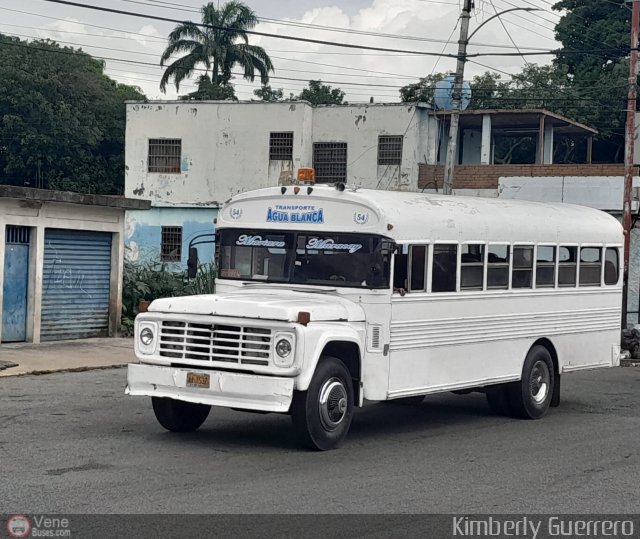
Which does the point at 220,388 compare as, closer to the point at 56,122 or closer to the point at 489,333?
the point at 489,333

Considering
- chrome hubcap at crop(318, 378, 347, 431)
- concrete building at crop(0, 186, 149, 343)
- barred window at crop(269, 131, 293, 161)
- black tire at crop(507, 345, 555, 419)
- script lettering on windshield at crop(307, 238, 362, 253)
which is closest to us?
chrome hubcap at crop(318, 378, 347, 431)

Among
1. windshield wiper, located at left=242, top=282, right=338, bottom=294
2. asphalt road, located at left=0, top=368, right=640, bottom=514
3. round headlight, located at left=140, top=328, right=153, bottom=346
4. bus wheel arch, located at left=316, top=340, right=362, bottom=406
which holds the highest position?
windshield wiper, located at left=242, top=282, right=338, bottom=294

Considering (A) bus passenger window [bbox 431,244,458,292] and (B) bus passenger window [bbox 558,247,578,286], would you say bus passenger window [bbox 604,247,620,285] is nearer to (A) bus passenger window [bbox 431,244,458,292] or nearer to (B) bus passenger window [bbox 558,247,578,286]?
(B) bus passenger window [bbox 558,247,578,286]

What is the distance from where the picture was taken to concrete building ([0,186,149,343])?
20125 millimetres

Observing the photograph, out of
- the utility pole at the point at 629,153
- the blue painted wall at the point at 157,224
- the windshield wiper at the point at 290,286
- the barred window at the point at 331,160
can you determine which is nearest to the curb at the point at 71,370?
the windshield wiper at the point at 290,286

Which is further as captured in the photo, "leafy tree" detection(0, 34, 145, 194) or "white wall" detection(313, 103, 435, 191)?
"leafy tree" detection(0, 34, 145, 194)

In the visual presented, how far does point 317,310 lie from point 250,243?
181 cm

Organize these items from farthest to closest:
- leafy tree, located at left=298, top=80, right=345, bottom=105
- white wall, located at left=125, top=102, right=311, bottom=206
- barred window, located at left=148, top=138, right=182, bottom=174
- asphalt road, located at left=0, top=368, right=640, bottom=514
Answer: leafy tree, located at left=298, top=80, right=345, bottom=105
barred window, located at left=148, top=138, right=182, bottom=174
white wall, located at left=125, top=102, right=311, bottom=206
asphalt road, located at left=0, top=368, right=640, bottom=514

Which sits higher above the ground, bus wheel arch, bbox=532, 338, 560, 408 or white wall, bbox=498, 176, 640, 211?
white wall, bbox=498, 176, 640, 211

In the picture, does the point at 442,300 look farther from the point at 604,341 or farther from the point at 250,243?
the point at 604,341

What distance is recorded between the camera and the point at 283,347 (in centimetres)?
1005

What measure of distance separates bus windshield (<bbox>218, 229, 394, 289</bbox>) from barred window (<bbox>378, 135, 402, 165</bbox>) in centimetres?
2460

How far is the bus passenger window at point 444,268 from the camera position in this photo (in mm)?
12117

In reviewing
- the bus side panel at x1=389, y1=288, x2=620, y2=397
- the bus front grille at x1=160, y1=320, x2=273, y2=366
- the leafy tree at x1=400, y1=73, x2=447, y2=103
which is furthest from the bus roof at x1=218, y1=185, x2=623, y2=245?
the leafy tree at x1=400, y1=73, x2=447, y2=103
